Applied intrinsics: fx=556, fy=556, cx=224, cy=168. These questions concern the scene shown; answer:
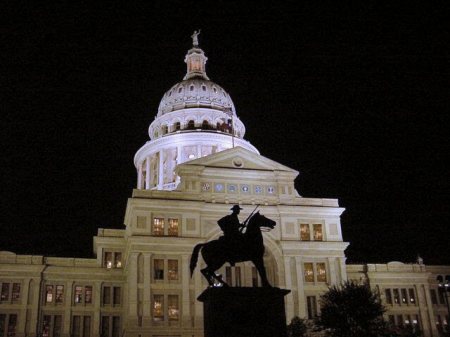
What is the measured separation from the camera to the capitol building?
205 feet

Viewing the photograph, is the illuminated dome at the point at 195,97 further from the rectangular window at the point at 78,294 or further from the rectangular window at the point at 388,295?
the rectangular window at the point at 388,295

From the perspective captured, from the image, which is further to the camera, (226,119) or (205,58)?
(205,58)

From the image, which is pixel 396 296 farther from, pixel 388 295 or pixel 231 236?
pixel 231 236

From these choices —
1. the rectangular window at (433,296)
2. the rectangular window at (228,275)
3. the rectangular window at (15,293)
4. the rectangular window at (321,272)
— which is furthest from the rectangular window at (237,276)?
the rectangular window at (433,296)

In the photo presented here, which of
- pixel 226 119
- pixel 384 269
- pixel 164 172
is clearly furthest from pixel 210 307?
pixel 226 119

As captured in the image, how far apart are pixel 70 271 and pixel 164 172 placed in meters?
26.9

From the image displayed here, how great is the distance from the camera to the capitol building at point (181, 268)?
62.6 m

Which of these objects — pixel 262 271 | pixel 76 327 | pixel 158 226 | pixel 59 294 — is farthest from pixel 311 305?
pixel 262 271

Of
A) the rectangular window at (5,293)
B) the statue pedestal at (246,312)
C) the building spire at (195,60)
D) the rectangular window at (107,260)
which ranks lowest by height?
the statue pedestal at (246,312)

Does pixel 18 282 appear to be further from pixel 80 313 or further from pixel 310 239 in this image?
pixel 310 239

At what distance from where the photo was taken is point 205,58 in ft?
379

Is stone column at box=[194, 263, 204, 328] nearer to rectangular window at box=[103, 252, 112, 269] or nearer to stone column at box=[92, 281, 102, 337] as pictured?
stone column at box=[92, 281, 102, 337]

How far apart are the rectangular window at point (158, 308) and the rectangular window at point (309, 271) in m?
17.8

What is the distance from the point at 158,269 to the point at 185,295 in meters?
4.31
